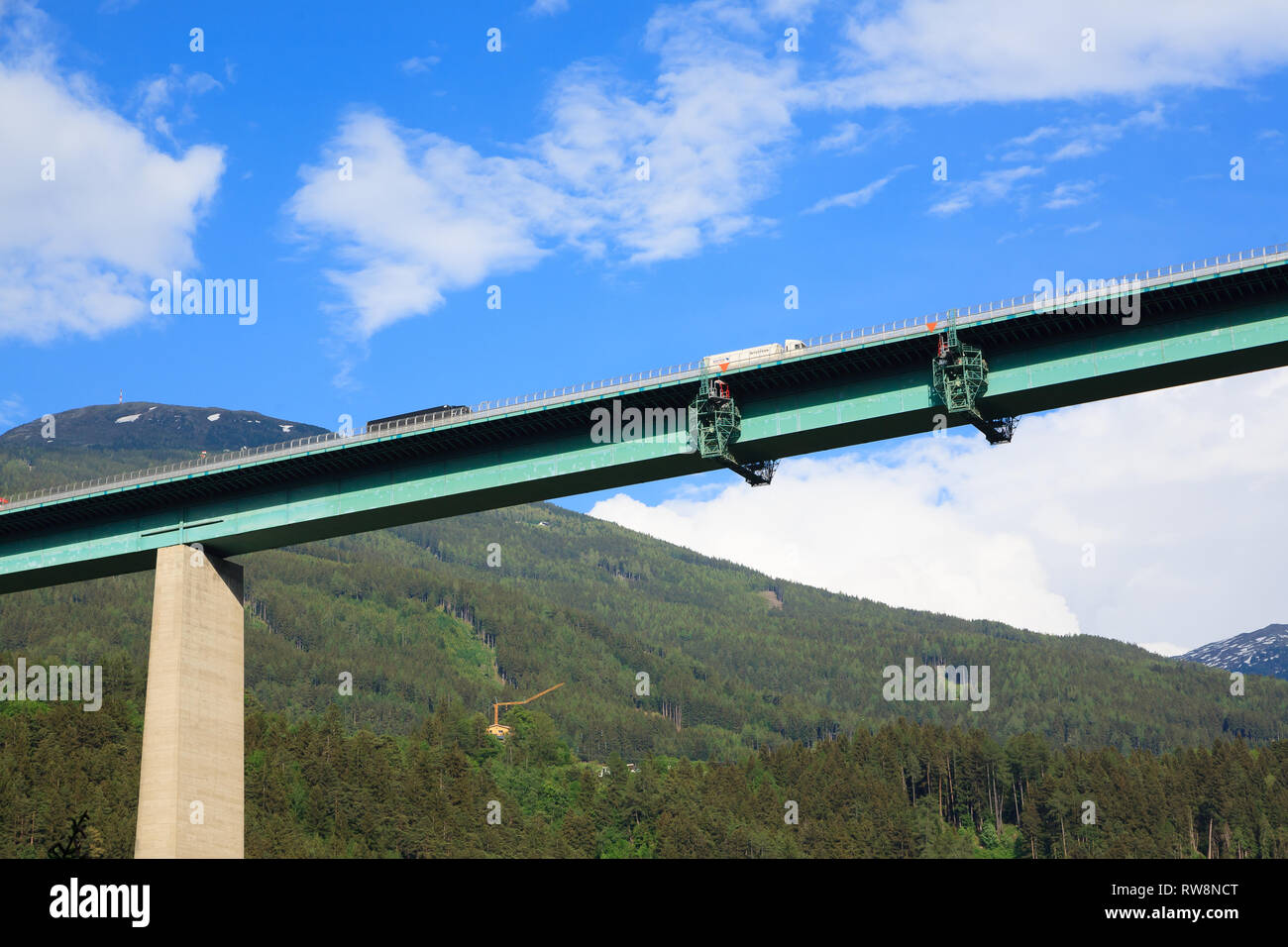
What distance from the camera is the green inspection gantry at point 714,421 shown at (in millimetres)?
58156

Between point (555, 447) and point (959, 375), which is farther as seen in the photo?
point (555, 447)

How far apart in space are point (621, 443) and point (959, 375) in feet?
48.3

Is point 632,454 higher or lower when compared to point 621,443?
lower

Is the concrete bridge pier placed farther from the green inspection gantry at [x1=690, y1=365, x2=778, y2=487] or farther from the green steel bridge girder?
the green inspection gantry at [x1=690, y1=365, x2=778, y2=487]

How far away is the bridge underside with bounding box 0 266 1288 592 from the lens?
173 feet

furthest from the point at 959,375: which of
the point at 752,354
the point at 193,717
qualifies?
the point at 193,717

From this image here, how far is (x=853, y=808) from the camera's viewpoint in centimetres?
17338

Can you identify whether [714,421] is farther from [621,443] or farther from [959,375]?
[959,375]

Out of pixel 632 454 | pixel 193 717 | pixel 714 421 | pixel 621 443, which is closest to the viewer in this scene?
pixel 714 421

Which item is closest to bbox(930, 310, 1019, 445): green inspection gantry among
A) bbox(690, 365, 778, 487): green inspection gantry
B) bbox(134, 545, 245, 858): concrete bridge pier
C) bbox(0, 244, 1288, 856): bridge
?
bbox(0, 244, 1288, 856): bridge

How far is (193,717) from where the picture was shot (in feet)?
218

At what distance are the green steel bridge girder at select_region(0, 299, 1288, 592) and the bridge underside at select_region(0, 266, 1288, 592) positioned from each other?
71 millimetres

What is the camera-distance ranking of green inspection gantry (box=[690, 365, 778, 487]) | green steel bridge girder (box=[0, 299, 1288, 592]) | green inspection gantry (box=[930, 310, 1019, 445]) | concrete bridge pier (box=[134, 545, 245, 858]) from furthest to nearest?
concrete bridge pier (box=[134, 545, 245, 858]) < green inspection gantry (box=[690, 365, 778, 487]) < green inspection gantry (box=[930, 310, 1019, 445]) < green steel bridge girder (box=[0, 299, 1288, 592])
